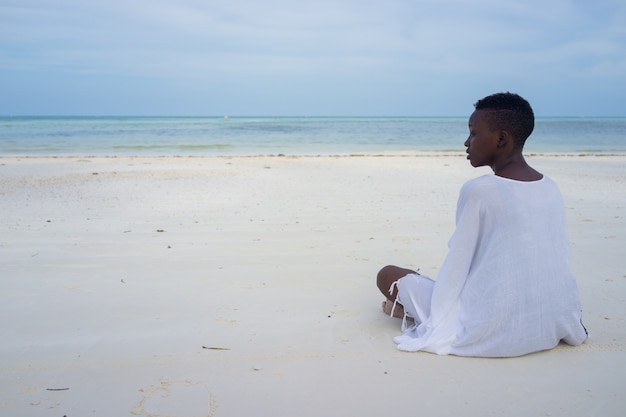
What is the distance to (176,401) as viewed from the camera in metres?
2.50

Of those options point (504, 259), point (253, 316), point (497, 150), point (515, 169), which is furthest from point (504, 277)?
point (253, 316)

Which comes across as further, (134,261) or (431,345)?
(134,261)

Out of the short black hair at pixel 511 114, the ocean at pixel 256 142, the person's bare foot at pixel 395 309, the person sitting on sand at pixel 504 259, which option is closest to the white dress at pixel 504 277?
the person sitting on sand at pixel 504 259

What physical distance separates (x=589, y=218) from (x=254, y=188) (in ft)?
18.2

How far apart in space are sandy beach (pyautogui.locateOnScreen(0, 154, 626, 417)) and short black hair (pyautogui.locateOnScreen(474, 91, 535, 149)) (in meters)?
1.21

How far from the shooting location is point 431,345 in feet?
9.73

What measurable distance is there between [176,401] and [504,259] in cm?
173

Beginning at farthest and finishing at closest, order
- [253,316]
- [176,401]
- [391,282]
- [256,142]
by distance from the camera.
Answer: [256,142], [253,316], [391,282], [176,401]

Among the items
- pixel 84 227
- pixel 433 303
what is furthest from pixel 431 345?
pixel 84 227

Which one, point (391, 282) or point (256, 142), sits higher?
point (256, 142)

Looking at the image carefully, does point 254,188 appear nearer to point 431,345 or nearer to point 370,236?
point 370,236

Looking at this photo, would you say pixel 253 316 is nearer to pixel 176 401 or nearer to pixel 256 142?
pixel 176 401

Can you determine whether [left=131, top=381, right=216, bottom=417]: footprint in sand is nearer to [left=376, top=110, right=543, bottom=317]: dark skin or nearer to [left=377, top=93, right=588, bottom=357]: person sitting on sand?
[left=377, top=93, right=588, bottom=357]: person sitting on sand

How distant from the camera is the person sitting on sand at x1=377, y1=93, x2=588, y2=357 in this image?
9.07 feet
